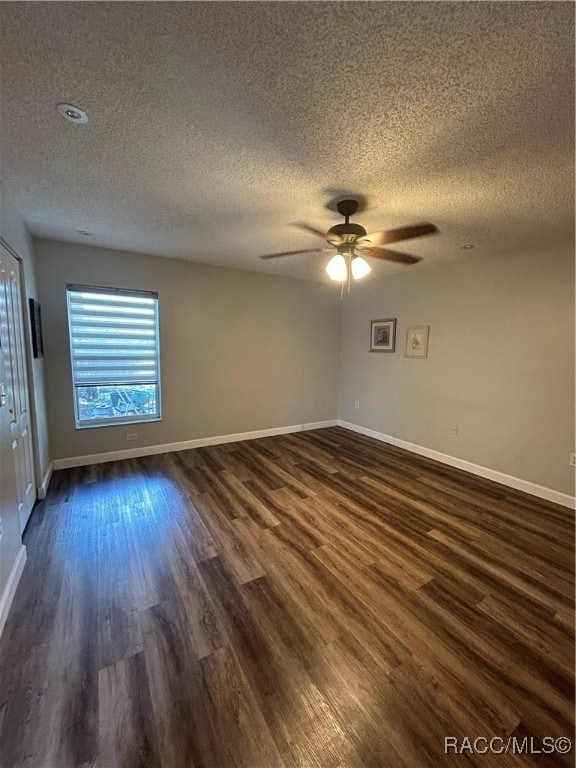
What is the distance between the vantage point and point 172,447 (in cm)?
429

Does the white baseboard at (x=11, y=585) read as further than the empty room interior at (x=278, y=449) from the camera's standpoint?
Yes

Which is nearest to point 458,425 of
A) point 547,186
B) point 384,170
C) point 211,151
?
point 547,186

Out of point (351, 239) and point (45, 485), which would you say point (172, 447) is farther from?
point (351, 239)

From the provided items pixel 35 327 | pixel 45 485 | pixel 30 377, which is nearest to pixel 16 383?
pixel 30 377

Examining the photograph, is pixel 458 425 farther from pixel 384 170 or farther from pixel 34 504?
pixel 34 504

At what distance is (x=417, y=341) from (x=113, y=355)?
402 centimetres

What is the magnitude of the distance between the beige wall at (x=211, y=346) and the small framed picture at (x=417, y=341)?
1.46 meters

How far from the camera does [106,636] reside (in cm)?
158

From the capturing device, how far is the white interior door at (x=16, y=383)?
6.80 ft

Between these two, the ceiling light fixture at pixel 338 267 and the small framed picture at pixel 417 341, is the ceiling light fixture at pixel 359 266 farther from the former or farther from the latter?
the small framed picture at pixel 417 341

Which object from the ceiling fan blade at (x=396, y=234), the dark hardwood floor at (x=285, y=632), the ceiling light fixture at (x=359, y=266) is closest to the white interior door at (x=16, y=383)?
the dark hardwood floor at (x=285, y=632)

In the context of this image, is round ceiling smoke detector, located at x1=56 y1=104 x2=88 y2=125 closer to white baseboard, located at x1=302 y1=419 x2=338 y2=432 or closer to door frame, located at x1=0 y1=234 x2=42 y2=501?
door frame, located at x1=0 y1=234 x2=42 y2=501

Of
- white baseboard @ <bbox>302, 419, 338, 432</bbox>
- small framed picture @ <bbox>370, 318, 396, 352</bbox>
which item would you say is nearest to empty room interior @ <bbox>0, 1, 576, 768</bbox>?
small framed picture @ <bbox>370, 318, 396, 352</bbox>

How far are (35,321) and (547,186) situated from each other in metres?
4.30
